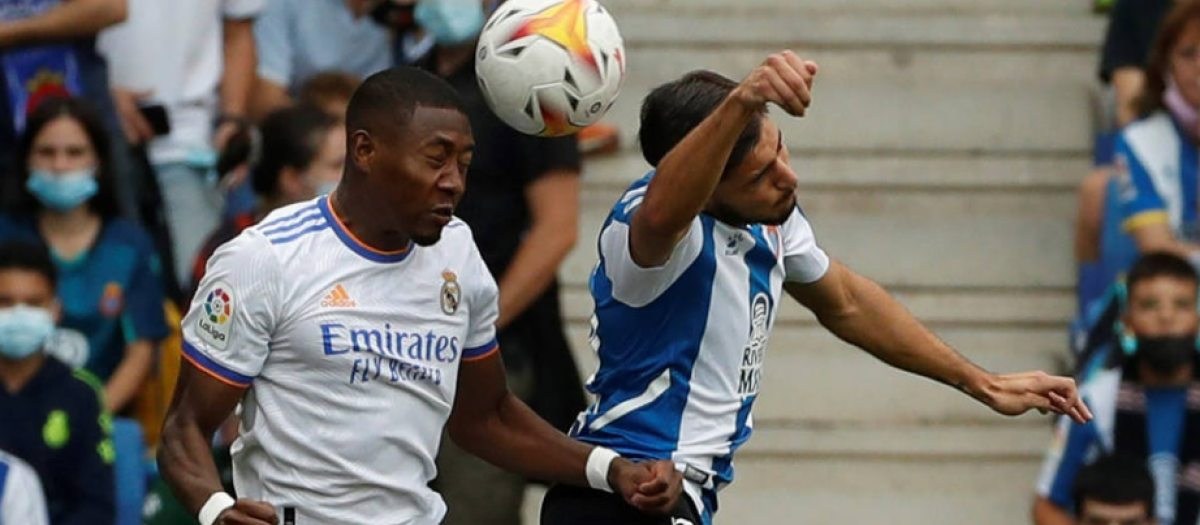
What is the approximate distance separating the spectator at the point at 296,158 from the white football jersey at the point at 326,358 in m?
2.96

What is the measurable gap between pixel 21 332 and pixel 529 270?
165cm

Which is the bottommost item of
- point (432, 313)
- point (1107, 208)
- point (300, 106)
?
point (1107, 208)

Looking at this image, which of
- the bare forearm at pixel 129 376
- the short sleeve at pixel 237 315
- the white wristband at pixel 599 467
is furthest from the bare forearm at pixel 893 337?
the bare forearm at pixel 129 376

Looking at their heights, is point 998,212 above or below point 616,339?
below

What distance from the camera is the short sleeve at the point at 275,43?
10.3 meters

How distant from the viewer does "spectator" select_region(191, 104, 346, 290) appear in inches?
336

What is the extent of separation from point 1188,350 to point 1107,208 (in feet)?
3.73

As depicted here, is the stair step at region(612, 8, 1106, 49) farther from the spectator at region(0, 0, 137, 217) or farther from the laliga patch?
the laliga patch

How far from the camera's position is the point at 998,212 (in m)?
10.9

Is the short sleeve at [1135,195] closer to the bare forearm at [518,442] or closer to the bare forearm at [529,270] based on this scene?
the bare forearm at [529,270]

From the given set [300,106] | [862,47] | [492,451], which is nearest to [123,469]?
[300,106]

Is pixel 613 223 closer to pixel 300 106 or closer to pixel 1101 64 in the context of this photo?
pixel 300 106

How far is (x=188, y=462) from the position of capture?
5332mm

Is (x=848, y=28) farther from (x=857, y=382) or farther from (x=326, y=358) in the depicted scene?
(x=326, y=358)
